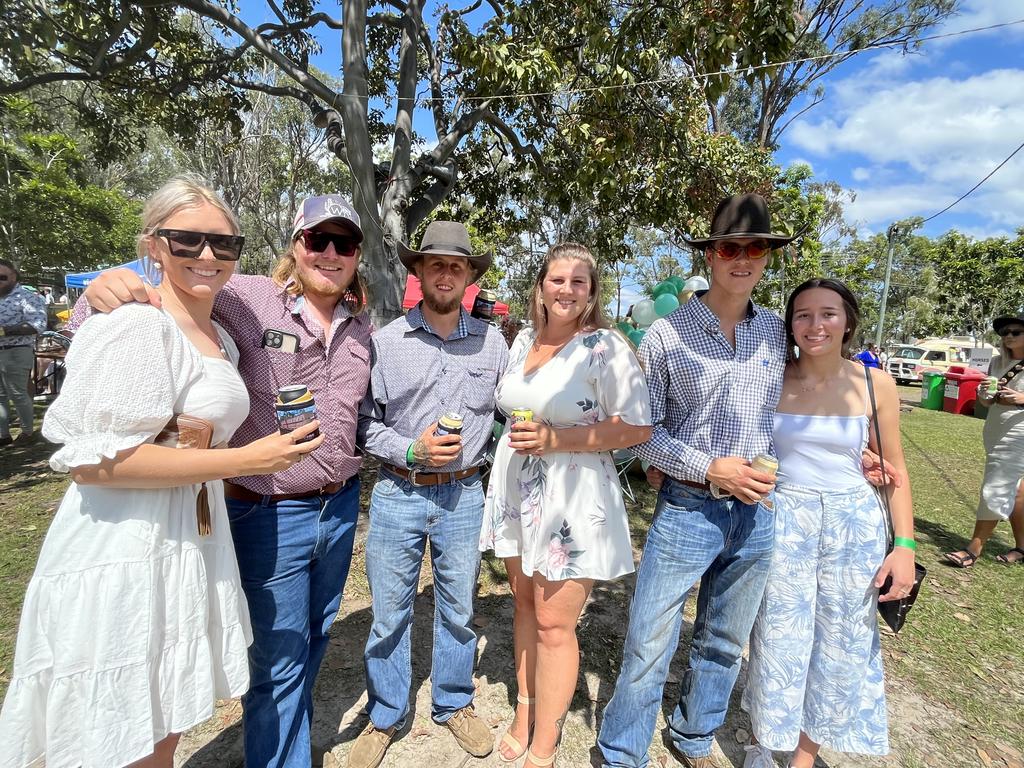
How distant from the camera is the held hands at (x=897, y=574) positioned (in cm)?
207

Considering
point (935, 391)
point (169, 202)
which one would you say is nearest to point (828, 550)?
point (169, 202)

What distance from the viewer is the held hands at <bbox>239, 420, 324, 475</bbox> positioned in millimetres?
1468

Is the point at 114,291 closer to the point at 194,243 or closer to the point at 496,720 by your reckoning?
the point at 194,243

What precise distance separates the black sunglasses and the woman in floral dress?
1139mm

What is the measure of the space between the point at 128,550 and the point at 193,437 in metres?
0.32

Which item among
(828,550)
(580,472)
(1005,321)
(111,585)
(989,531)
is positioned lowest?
(989,531)

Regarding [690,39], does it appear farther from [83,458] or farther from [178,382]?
[83,458]

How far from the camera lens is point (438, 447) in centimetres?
200

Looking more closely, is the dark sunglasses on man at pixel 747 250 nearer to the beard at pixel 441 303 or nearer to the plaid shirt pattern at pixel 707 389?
the plaid shirt pattern at pixel 707 389

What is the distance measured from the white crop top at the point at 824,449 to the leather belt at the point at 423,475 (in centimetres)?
143

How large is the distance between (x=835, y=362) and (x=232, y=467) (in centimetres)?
229

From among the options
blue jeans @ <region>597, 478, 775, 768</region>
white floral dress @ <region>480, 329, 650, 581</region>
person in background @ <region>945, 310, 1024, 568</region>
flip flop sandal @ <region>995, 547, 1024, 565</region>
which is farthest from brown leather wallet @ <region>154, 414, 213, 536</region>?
flip flop sandal @ <region>995, 547, 1024, 565</region>

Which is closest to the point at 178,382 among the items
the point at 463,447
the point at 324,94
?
the point at 463,447

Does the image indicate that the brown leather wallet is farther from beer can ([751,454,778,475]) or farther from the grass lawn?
the grass lawn
